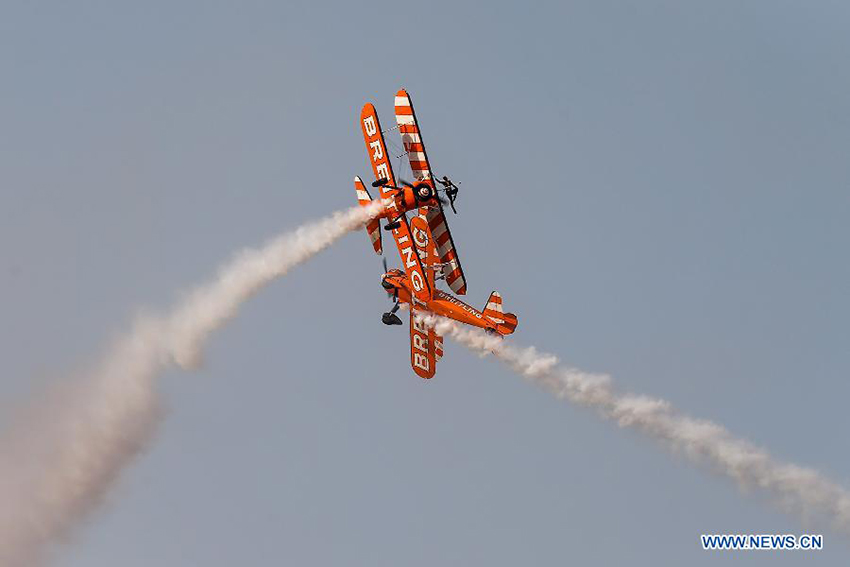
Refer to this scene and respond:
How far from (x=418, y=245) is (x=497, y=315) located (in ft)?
13.3

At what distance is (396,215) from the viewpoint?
71.7m

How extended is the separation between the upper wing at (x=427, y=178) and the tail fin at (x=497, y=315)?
5.21 ft

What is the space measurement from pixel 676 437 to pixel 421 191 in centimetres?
1308

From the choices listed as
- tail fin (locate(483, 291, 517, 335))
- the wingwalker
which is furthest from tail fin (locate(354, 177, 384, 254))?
tail fin (locate(483, 291, 517, 335))

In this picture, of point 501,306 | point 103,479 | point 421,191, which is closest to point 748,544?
point 501,306

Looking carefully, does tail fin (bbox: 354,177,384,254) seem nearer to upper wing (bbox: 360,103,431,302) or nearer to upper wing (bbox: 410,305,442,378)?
upper wing (bbox: 360,103,431,302)

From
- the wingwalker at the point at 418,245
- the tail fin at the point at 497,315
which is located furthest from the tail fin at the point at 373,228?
the tail fin at the point at 497,315

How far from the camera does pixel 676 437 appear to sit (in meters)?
69.6

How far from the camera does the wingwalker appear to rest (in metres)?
71.4

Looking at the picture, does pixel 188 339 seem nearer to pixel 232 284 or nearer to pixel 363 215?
pixel 232 284

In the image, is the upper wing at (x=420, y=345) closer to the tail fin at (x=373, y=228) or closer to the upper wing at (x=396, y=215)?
the upper wing at (x=396, y=215)

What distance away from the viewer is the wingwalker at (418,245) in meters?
71.4

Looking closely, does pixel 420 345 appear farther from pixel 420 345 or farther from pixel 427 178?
pixel 427 178

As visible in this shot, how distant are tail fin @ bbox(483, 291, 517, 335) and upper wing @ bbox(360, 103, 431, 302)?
7.76 feet
